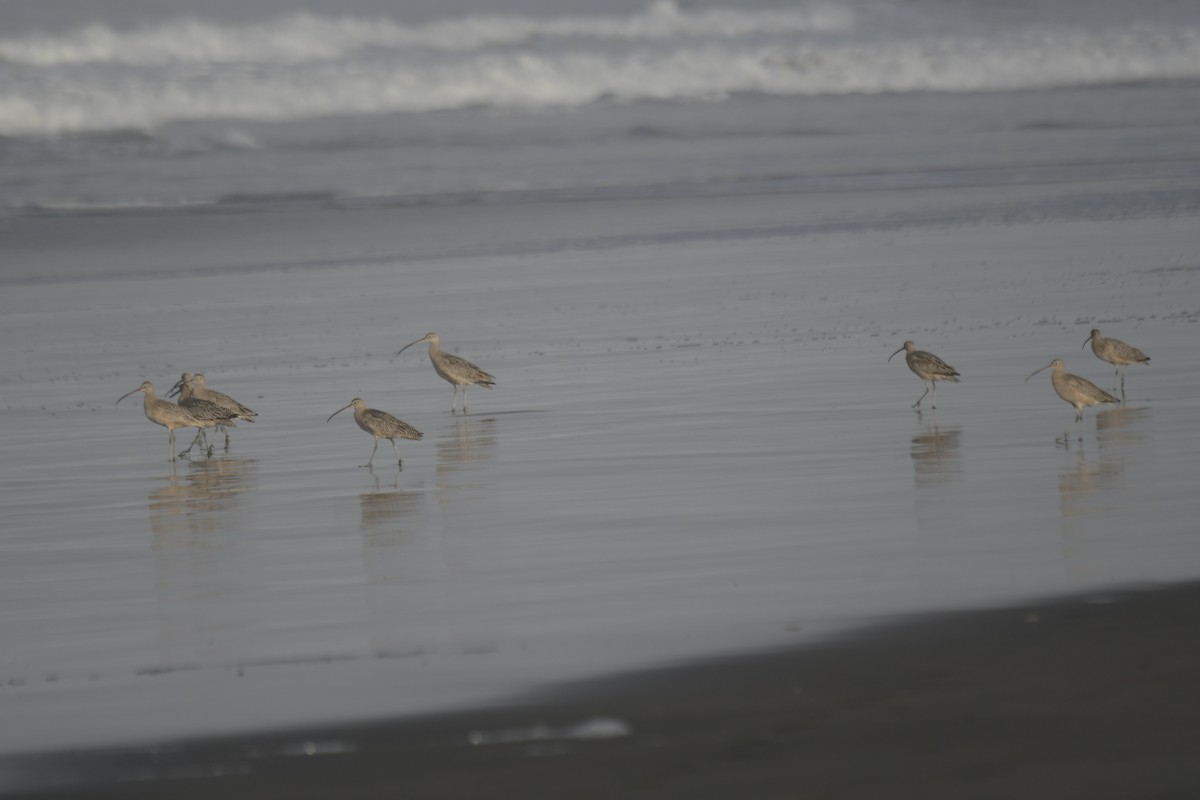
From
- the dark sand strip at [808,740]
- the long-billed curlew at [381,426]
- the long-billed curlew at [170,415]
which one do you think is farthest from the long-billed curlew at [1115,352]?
the dark sand strip at [808,740]

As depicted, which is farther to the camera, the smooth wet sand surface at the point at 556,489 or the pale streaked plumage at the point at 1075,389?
the pale streaked plumage at the point at 1075,389

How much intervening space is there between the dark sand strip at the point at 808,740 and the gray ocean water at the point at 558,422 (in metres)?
0.33

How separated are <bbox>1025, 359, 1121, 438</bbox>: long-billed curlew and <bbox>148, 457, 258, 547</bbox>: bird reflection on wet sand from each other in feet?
17.0

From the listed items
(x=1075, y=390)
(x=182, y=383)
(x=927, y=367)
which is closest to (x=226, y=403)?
(x=182, y=383)

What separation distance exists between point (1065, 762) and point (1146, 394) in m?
8.42

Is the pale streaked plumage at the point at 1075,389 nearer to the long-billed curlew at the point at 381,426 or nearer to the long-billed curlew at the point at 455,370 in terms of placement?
the long-billed curlew at the point at 381,426

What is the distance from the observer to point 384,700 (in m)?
6.59

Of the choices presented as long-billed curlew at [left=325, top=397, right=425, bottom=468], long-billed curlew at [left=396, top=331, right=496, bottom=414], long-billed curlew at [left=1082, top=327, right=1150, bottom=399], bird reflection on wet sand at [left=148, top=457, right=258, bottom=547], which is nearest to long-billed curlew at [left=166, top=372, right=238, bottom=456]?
bird reflection on wet sand at [left=148, top=457, right=258, bottom=547]

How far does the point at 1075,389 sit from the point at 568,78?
186 feet

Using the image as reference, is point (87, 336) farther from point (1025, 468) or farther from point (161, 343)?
point (1025, 468)

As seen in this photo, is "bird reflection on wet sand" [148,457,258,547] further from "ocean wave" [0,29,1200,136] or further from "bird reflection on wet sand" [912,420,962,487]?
"ocean wave" [0,29,1200,136]

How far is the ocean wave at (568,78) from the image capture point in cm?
5647

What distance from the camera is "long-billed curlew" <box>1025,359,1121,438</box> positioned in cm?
1238

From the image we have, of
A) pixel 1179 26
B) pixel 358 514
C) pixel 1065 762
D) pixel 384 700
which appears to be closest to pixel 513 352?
pixel 358 514
